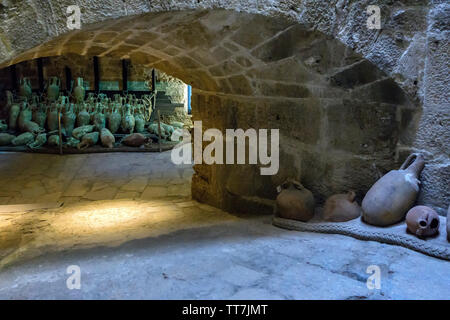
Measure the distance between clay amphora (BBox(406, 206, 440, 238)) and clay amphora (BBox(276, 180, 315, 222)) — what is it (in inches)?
26.6

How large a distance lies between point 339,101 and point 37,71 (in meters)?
6.89

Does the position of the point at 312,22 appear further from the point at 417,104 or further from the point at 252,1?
the point at 417,104

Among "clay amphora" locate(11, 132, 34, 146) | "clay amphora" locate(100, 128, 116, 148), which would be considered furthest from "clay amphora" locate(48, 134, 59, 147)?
"clay amphora" locate(100, 128, 116, 148)

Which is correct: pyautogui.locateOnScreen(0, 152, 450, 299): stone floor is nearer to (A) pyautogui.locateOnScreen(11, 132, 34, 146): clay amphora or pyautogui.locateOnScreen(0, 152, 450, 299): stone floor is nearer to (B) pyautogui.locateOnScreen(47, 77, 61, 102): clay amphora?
(A) pyautogui.locateOnScreen(11, 132, 34, 146): clay amphora

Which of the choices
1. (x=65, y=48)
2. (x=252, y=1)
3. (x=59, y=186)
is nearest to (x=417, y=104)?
(x=252, y=1)

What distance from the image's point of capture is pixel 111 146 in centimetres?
646

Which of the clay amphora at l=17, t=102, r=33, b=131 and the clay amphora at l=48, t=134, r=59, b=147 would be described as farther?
the clay amphora at l=17, t=102, r=33, b=131

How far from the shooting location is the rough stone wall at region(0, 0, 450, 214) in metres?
2.13

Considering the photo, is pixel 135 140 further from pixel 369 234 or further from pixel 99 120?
pixel 369 234

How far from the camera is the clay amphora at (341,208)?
254cm

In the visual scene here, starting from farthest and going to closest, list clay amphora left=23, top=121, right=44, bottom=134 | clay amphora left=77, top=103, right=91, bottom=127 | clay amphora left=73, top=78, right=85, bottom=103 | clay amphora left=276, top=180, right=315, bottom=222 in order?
1. clay amphora left=73, top=78, right=85, bottom=103
2. clay amphora left=77, top=103, right=91, bottom=127
3. clay amphora left=23, top=121, right=44, bottom=134
4. clay amphora left=276, top=180, right=315, bottom=222

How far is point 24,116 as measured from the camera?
23.2 ft

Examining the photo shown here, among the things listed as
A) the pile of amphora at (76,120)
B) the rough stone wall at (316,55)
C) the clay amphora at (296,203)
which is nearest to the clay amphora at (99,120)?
the pile of amphora at (76,120)

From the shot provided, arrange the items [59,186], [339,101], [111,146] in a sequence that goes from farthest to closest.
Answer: [111,146], [59,186], [339,101]
